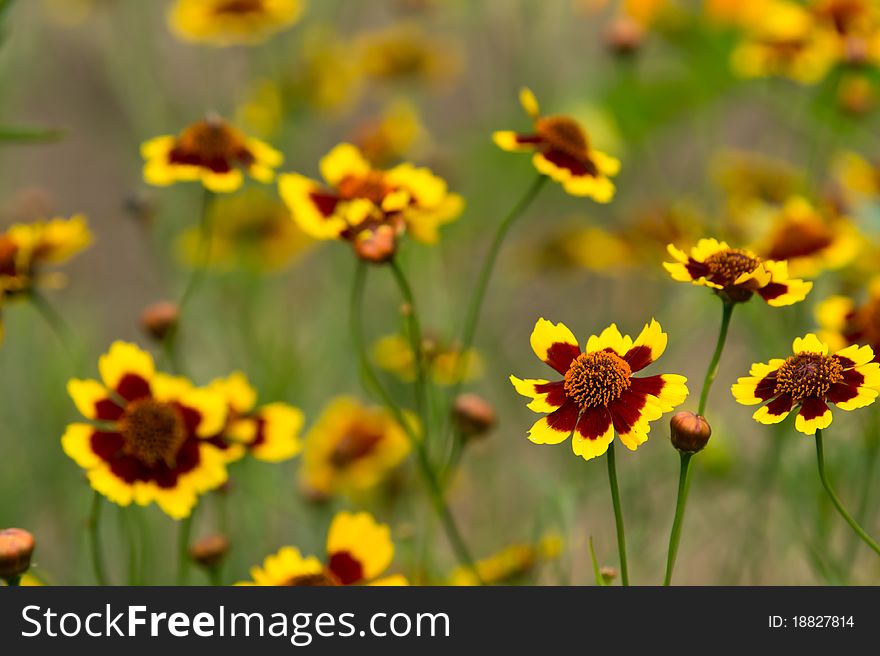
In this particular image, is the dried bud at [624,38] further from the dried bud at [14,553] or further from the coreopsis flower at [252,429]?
the dried bud at [14,553]

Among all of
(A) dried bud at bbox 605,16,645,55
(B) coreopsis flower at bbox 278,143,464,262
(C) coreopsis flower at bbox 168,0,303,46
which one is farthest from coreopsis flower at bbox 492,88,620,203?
(C) coreopsis flower at bbox 168,0,303,46

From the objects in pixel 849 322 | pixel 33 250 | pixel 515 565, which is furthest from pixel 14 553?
pixel 849 322

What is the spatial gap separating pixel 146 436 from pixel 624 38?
0.65 m

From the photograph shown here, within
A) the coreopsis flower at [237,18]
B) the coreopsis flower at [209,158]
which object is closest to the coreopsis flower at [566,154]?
the coreopsis flower at [209,158]

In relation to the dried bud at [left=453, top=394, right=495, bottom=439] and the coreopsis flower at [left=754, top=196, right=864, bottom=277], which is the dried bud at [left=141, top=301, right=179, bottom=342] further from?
the coreopsis flower at [left=754, top=196, right=864, bottom=277]

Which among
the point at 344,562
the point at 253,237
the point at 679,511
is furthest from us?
the point at 253,237

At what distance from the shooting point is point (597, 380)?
51 centimetres

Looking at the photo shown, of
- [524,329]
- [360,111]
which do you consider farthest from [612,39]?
[360,111]

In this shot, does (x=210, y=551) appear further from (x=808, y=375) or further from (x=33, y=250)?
(x=808, y=375)

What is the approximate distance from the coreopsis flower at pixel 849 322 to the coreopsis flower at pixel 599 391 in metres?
0.13

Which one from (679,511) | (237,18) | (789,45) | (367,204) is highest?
(237,18)

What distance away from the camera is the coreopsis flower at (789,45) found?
0.90 meters

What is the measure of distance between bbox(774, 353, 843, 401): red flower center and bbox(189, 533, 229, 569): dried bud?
36 centimetres

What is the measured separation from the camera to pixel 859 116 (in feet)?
3.44
